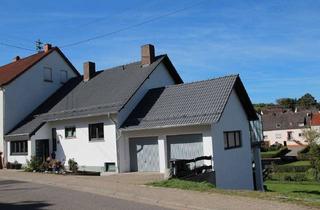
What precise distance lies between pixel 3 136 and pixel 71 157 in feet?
21.8

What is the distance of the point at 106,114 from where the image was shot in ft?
85.4

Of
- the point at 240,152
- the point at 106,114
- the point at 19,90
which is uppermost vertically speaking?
the point at 19,90

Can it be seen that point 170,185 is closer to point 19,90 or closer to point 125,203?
point 125,203

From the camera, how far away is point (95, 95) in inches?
1184

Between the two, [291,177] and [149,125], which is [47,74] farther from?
[291,177]

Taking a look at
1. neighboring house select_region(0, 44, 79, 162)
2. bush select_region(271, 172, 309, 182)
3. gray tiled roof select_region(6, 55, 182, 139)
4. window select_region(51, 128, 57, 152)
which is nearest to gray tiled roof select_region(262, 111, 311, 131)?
bush select_region(271, 172, 309, 182)

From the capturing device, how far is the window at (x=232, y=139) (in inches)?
953

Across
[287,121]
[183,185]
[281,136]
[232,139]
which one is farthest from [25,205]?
[287,121]

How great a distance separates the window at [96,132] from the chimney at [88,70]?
753 cm

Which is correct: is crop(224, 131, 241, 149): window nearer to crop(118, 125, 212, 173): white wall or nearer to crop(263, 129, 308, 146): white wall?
crop(118, 125, 212, 173): white wall

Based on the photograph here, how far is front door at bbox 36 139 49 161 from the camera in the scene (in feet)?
100.0

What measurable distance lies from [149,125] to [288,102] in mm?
146968

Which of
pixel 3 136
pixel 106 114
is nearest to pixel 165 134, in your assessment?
pixel 106 114

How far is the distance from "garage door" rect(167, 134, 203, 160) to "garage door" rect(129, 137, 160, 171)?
1.00 m
